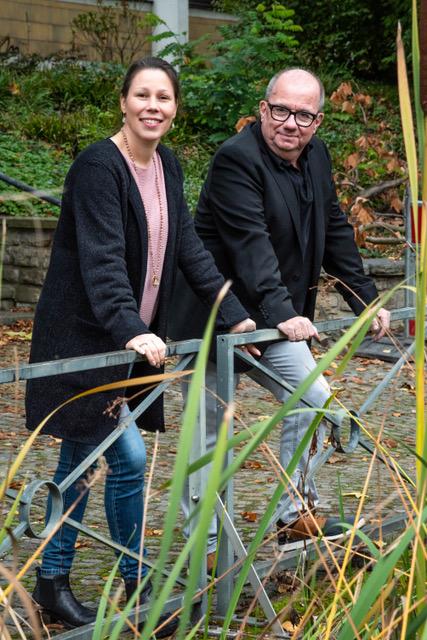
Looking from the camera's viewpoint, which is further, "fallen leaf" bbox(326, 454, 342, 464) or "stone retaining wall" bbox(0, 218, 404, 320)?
"stone retaining wall" bbox(0, 218, 404, 320)

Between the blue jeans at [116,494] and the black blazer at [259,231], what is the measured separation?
690mm

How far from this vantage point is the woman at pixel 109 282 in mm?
3332

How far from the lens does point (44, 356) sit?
351 centimetres

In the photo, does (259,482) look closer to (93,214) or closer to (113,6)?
(93,214)

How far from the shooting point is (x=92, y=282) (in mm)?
3289

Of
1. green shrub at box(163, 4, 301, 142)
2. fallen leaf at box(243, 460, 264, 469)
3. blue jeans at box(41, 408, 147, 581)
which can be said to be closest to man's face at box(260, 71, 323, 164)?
blue jeans at box(41, 408, 147, 581)

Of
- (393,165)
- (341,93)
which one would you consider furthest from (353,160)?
(341,93)

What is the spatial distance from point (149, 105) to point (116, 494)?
111cm

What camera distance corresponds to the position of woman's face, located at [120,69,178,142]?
11.4 ft

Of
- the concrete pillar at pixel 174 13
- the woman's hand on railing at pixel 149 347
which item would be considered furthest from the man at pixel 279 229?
the concrete pillar at pixel 174 13

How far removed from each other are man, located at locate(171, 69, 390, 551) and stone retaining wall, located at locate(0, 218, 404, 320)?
6.26 meters

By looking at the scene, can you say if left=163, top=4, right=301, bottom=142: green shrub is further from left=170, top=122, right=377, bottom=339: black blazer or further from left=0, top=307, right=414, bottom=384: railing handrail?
left=0, top=307, right=414, bottom=384: railing handrail

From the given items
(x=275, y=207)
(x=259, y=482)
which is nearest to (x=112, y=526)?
(x=275, y=207)

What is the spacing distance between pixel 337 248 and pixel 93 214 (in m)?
1.42
